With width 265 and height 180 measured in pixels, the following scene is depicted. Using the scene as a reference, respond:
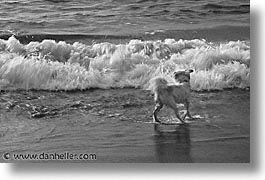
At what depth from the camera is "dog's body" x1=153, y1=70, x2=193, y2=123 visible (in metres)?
1.56

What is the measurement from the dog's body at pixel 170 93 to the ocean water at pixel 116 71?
0.07 feet

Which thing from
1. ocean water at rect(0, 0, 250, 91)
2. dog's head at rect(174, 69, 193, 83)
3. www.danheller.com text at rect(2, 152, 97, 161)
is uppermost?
ocean water at rect(0, 0, 250, 91)

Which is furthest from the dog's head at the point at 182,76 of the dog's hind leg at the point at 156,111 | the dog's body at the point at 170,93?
the dog's hind leg at the point at 156,111

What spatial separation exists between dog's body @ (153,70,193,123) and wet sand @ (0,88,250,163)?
20mm

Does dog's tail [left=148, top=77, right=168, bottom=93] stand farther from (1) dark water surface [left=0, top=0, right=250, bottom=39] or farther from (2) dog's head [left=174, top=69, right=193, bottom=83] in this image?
(1) dark water surface [left=0, top=0, right=250, bottom=39]

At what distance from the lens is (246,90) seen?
156cm

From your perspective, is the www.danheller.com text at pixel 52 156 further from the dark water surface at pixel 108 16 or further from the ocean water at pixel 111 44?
the dark water surface at pixel 108 16

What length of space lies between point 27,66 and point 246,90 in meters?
0.76

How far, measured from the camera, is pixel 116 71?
1.60m

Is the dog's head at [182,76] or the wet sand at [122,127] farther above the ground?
the dog's head at [182,76]

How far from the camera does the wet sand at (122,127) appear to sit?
1521mm

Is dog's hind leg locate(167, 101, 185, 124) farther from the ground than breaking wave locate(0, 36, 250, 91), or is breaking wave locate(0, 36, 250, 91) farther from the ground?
breaking wave locate(0, 36, 250, 91)

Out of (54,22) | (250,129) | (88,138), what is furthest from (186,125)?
(54,22)

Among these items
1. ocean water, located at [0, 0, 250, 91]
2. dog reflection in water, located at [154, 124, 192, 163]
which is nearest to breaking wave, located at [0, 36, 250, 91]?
ocean water, located at [0, 0, 250, 91]
